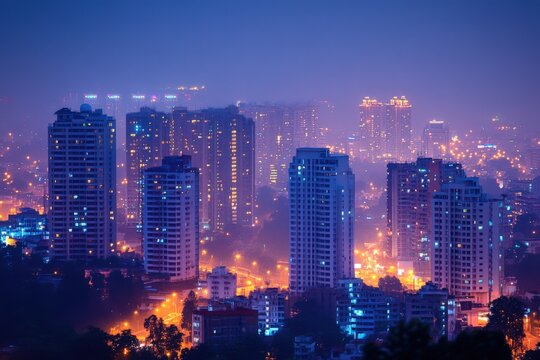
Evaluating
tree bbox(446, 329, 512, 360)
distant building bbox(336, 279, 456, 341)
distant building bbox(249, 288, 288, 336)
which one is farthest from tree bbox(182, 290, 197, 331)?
tree bbox(446, 329, 512, 360)

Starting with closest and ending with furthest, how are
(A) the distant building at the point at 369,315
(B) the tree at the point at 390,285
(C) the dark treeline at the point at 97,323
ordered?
(C) the dark treeline at the point at 97,323 < (A) the distant building at the point at 369,315 < (B) the tree at the point at 390,285

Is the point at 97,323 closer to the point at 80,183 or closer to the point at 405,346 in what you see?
the point at 80,183

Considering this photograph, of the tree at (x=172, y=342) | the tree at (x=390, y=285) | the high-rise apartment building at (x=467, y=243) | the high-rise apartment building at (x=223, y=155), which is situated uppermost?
the high-rise apartment building at (x=223, y=155)

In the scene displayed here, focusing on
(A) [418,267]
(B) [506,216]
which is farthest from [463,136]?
(A) [418,267]

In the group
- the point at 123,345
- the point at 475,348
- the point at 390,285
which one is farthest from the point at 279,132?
the point at 475,348

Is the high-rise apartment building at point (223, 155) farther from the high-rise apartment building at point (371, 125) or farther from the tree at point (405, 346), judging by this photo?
the tree at point (405, 346)

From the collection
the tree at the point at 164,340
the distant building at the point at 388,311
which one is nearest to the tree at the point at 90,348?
the tree at the point at 164,340
